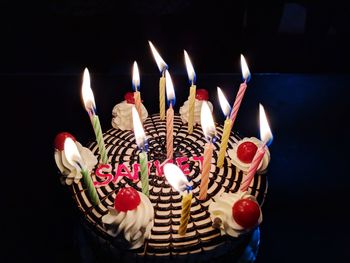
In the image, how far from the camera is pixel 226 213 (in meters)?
2.67

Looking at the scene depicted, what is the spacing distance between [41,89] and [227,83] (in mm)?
2587

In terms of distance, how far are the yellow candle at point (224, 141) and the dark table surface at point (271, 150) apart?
818 mm

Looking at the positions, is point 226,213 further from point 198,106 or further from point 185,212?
point 198,106

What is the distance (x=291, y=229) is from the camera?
3.46 metres

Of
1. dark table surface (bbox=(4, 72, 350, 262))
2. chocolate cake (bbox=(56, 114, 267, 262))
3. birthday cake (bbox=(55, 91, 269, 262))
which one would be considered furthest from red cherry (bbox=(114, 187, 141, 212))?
dark table surface (bbox=(4, 72, 350, 262))

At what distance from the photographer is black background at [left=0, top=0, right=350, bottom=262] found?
3.46 m

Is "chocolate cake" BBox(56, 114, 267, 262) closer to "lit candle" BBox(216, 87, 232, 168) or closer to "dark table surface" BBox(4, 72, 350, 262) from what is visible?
"lit candle" BBox(216, 87, 232, 168)

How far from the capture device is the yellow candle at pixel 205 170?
105 inches

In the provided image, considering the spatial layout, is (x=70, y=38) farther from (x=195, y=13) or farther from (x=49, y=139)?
(x=49, y=139)

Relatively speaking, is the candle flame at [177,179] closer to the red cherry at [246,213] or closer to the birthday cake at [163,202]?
the birthday cake at [163,202]

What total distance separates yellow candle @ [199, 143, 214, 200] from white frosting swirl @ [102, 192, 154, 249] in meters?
0.55

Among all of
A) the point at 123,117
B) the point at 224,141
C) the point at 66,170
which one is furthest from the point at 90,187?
the point at 224,141

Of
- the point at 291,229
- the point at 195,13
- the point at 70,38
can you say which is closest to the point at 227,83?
the point at 291,229

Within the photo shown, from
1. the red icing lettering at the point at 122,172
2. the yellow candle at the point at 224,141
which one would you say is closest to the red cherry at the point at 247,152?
the yellow candle at the point at 224,141
